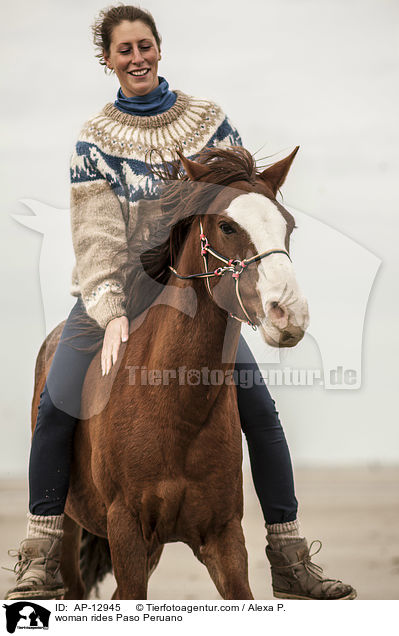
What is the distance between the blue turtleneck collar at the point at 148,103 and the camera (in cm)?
357

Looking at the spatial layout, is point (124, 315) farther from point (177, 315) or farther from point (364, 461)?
point (364, 461)

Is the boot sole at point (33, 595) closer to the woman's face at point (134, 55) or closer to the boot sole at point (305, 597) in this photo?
the boot sole at point (305, 597)

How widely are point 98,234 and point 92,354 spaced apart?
1.84 ft

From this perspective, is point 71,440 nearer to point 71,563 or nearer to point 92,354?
point 92,354

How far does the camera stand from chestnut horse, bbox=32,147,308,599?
2.87 m

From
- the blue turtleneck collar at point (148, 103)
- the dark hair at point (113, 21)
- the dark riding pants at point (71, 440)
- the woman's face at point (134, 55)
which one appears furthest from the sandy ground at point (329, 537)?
the dark hair at point (113, 21)

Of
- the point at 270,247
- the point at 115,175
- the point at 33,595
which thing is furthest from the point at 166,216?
the point at 33,595

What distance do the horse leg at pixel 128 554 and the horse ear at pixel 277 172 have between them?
1.47 meters

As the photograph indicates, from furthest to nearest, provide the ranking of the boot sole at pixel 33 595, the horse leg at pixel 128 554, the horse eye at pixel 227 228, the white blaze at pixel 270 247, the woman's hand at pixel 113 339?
1. the boot sole at pixel 33 595
2. the woman's hand at pixel 113 339
3. the horse leg at pixel 128 554
4. the horse eye at pixel 227 228
5. the white blaze at pixel 270 247

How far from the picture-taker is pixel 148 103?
359cm

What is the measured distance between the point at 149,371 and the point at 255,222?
80 centimetres

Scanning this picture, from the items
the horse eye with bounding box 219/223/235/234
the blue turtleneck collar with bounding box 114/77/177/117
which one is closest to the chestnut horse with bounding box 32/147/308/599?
the horse eye with bounding box 219/223/235/234

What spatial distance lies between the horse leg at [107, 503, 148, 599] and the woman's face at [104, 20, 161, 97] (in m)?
1.96

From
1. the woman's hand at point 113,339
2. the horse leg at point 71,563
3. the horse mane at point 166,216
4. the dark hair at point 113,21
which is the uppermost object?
the dark hair at point 113,21
